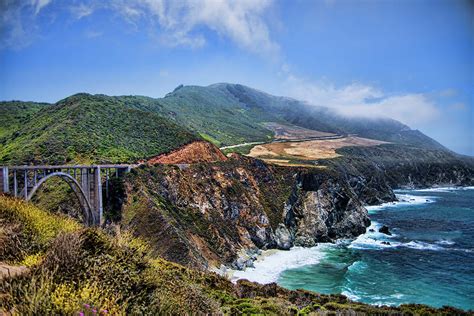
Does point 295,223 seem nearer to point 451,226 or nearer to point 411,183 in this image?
point 451,226

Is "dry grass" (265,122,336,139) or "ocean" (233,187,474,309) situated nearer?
"ocean" (233,187,474,309)

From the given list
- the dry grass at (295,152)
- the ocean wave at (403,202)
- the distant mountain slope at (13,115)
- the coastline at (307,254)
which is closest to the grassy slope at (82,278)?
the coastline at (307,254)

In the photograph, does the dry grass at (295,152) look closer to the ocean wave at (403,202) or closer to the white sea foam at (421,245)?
the ocean wave at (403,202)

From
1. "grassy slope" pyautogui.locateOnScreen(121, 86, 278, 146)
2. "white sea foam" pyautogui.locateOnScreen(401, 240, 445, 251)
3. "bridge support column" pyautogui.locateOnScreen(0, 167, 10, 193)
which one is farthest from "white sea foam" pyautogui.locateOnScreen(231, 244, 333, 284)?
"grassy slope" pyautogui.locateOnScreen(121, 86, 278, 146)

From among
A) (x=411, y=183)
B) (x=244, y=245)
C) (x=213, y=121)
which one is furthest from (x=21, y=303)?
(x=213, y=121)

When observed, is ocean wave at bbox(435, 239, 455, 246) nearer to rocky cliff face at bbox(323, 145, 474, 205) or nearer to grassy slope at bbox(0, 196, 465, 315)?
rocky cliff face at bbox(323, 145, 474, 205)

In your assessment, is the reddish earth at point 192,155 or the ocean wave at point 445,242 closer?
the ocean wave at point 445,242

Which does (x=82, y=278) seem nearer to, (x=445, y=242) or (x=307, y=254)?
(x=307, y=254)
